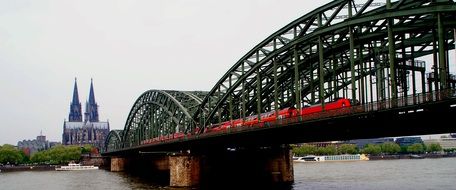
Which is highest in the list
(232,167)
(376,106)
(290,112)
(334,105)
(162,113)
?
(162,113)

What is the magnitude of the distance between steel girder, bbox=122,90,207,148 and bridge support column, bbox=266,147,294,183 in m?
15.3

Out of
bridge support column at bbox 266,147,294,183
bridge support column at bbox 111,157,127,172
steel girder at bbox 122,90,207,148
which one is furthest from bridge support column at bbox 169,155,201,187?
bridge support column at bbox 111,157,127,172

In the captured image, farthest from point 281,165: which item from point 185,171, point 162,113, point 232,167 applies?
point 162,113

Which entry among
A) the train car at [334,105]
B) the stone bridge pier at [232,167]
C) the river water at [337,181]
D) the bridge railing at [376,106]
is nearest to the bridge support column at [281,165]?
the stone bridge pier at [232,167]

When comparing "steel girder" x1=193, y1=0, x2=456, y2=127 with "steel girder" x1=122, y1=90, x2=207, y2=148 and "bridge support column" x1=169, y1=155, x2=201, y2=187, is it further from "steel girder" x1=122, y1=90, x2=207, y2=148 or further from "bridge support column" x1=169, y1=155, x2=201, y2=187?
"steel girder" x1=122, y1=90, x2=207, y2=148

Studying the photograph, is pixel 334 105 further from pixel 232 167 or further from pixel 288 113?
pixel 232 167

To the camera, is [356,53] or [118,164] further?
[118,164]

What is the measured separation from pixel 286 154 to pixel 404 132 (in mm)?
40735

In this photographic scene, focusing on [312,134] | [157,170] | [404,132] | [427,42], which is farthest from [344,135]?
[157,170]

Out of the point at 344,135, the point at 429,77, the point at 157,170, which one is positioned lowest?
the point at 157,170

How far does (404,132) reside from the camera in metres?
47.8

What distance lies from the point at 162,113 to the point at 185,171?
152ft

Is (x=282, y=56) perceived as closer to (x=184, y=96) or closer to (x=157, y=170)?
(x=184, y=96)

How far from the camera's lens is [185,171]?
7850 centimetres
